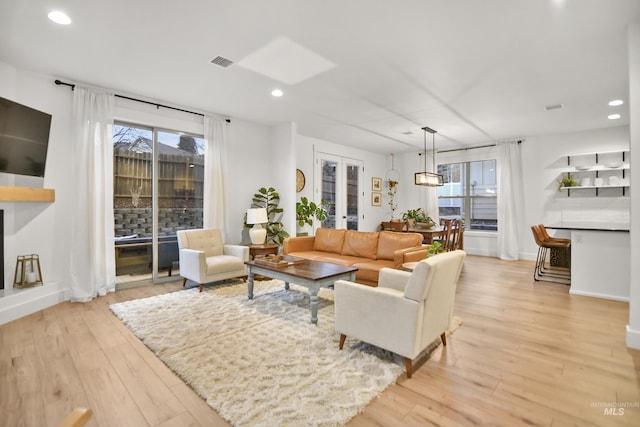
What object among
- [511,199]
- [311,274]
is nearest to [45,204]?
[311,274]

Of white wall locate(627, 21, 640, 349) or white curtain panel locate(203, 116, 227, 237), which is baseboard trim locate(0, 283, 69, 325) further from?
white wall locate(627, 21, 640, 349)

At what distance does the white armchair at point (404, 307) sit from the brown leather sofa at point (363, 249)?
1.31 m

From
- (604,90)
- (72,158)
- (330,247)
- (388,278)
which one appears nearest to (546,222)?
(604,90)

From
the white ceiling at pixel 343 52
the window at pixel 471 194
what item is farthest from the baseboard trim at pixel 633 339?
the window at pixel 471 194

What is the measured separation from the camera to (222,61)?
3354 millimetres

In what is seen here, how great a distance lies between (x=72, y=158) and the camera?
12.9 feet

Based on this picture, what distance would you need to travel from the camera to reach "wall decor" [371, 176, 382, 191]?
878 cm

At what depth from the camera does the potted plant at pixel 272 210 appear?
226 inches

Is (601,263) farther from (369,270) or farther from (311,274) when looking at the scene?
(311,274)

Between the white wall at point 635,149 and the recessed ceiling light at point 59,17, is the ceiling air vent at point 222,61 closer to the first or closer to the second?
the recessed ceiling light at point 59,17

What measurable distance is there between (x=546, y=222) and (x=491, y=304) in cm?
425

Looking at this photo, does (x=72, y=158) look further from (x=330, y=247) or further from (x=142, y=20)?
(x=330, y=247)

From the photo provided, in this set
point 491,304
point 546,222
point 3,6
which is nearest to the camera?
point 3,6

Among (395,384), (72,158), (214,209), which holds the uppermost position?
(72,158)
